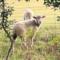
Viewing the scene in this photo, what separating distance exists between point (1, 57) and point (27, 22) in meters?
3.19

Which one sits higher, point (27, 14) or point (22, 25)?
point (27, 14)

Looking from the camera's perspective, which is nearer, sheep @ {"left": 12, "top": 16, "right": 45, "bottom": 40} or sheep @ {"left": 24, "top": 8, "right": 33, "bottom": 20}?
sheep @ {"left": 12, "top": 16, "right": 45, "bottom": 40}

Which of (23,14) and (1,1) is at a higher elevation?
(1,1)

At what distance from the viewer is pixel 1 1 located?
701 cm

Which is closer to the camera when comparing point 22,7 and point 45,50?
point 45,50

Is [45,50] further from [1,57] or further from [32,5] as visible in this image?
[32,5]

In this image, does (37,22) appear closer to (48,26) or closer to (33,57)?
(48,26)

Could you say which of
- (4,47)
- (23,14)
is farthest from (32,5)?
(4,47)

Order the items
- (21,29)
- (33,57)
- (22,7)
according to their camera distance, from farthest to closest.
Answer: (22,7) → (21,29) → (33,57)

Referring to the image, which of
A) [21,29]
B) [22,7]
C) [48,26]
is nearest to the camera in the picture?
[21,29]

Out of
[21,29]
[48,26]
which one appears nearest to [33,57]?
[21,29]

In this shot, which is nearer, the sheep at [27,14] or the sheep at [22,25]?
the sheep at [22,25]

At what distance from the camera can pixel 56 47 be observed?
716 centimetres

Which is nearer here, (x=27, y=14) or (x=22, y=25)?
(x=22, y=25)
